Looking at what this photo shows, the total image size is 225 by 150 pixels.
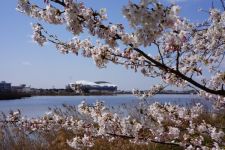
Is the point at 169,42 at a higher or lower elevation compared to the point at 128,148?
higher

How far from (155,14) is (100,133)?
7.58ft

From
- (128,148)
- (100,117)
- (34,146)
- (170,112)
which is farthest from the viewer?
(34,146)

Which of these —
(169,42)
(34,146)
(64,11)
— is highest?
(64,11)

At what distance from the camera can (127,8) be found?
218 cm

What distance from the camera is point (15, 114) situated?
18.0ft

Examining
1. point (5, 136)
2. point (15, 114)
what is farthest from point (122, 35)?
point (5, 136)

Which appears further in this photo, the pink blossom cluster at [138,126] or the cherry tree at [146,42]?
the pink blossom cluster at [138,126]

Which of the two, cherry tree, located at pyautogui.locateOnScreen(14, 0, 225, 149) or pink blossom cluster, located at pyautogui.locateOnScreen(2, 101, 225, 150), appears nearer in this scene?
cherry tree, located at pyautogui.locateOnScreen(14, 0, 225, 149)

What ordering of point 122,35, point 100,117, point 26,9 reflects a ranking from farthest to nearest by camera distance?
point 100,117 → point 26,9 → point 122,35

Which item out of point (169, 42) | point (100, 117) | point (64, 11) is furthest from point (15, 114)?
point (169, 42)

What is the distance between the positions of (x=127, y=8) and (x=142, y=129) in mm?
2322

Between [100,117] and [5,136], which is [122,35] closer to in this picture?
[100,117]

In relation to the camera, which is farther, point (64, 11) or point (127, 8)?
point (64, 11)

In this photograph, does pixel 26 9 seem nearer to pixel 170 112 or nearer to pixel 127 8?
pixel 127 8
